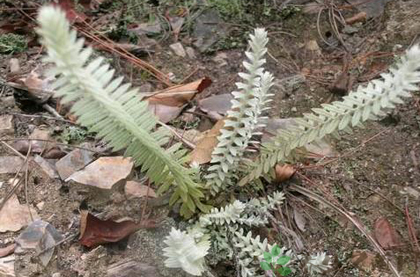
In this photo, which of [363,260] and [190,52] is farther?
[190,52]

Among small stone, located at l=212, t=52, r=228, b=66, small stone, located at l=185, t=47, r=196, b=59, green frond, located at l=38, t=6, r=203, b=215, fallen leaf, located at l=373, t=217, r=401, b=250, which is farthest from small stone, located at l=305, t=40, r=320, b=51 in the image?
green frond, located at l=38, t=6, r=203, b=215

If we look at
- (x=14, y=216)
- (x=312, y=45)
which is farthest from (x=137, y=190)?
(x=312, y=45)

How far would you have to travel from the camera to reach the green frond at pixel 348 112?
1.17 metres

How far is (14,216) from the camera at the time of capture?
1548 mm

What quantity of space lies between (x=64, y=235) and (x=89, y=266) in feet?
0.41

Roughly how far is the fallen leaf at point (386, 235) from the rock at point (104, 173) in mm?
783

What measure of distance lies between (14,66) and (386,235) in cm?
146

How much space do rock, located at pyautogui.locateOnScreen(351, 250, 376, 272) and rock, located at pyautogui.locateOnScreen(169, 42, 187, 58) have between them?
1.11 m

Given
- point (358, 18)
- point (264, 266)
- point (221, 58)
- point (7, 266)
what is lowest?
point (7, 266)

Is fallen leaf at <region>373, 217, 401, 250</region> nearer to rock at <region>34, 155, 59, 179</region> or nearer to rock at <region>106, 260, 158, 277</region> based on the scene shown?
rock at <region>106, 260, 158, 277</region>

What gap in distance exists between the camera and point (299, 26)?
2.31m

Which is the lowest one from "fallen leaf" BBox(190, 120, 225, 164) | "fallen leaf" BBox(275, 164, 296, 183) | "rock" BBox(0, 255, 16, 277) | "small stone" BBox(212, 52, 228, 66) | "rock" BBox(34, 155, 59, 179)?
"rock" BBox(0, 255, 16, 277)

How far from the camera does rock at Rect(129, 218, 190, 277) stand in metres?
1.45

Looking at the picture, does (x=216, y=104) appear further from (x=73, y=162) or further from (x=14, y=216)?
(x=14, y=216)
